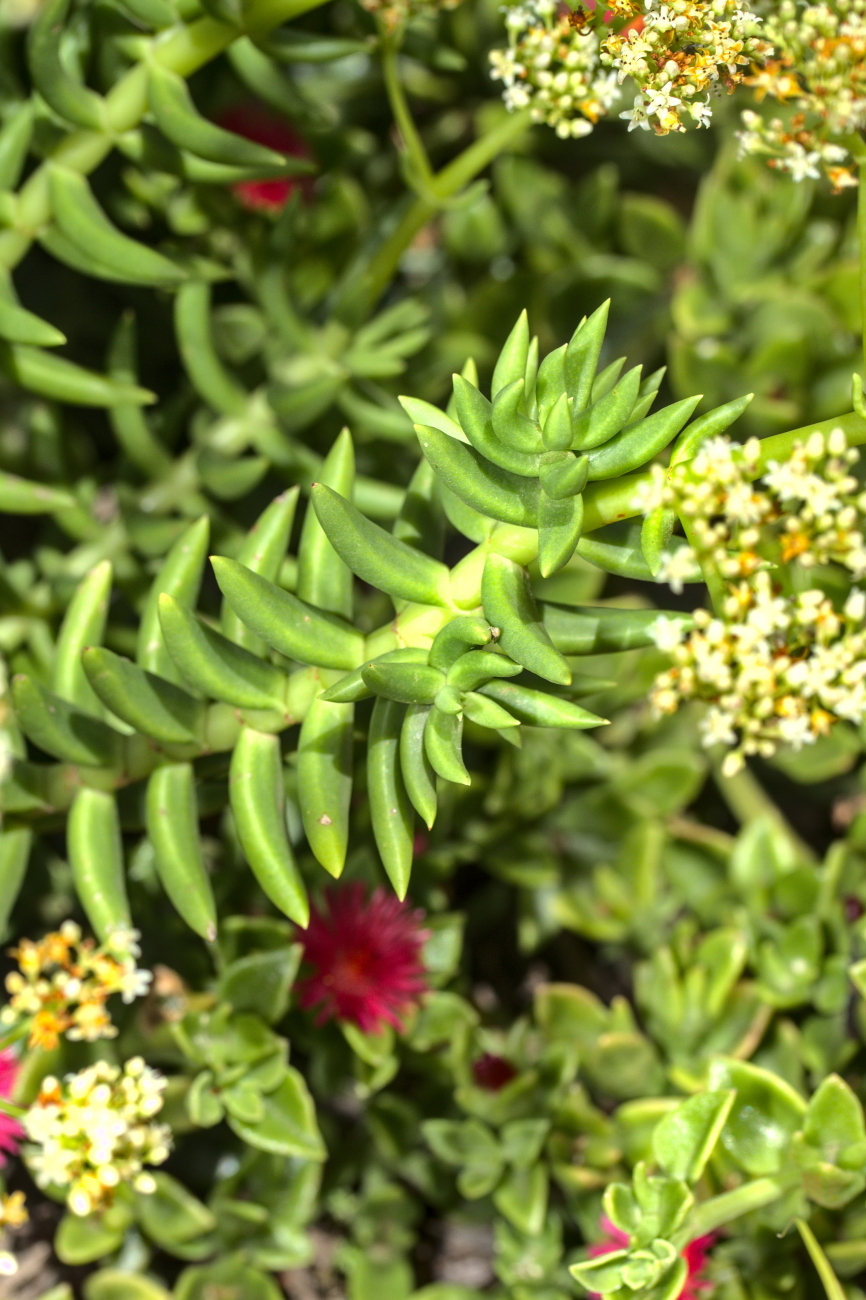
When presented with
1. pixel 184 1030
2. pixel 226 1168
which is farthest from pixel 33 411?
pixel 226 1168

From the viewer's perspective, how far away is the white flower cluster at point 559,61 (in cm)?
69

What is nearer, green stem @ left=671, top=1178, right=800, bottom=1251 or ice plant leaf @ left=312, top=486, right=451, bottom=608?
ice plant leaf @ left=312, top=486, right=451, bottom=608

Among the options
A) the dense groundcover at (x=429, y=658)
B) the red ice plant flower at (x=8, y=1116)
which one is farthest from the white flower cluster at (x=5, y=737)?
Answer: the red ice plant flower at (x=8, y=1116)

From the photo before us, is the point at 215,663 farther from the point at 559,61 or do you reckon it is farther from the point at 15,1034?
the point at 559,61

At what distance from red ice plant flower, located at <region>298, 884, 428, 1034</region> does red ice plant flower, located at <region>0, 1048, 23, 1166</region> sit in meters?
0.22

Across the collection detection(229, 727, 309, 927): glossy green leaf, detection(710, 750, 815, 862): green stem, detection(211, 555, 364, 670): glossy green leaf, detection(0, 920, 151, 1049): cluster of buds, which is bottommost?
detection(710, 750, 815, 862): green stem

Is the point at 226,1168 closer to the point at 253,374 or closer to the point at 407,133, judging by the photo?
the point at 253,374

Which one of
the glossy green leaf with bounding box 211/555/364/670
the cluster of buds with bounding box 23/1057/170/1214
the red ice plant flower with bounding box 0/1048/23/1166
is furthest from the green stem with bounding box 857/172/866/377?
the red ice plant flower with bounding box 0/1048/23/1166

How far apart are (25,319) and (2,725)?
0.29 meters

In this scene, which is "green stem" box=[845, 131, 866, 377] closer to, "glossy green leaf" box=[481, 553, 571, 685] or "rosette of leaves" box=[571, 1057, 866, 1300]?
"glossy green leaf" box=[481, 553, 571, 685]

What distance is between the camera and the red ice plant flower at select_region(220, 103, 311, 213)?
3.82 ft

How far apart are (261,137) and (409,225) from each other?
32 centimetres

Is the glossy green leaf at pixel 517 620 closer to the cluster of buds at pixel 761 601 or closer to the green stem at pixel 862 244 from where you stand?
the cluster of buds at pixel 761 601

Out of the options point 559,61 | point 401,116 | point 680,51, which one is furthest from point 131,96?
point 680,51
